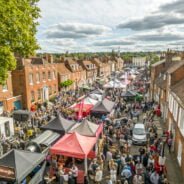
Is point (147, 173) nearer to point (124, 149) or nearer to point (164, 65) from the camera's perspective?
point (124, 149)

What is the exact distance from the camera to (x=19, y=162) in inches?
427

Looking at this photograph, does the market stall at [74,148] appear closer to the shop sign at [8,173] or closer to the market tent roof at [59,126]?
the market tent roof at [59,126]

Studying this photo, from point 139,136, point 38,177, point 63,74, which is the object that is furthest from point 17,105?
point 38,177

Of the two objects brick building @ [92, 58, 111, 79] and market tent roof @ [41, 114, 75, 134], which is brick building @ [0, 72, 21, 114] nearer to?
market tent roof @ [41, 114, 75, 134]

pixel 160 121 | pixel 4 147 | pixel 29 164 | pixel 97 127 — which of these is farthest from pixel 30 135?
pixel 160 121

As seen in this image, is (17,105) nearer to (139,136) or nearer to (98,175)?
(139,136)

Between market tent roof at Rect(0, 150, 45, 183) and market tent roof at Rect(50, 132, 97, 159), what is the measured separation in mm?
1927

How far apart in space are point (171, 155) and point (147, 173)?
5.61m

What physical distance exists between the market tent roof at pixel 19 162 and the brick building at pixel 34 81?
65.6ft

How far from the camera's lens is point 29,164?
11.1m

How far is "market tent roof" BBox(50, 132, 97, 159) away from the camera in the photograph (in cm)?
1302

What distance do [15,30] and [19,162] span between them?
24.6 feet

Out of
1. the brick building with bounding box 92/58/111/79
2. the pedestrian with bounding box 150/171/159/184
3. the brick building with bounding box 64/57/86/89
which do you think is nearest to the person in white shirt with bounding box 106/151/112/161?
the pedestrian with bounding box 150/171/159/184

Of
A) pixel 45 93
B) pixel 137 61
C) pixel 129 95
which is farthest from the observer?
pixel 137 61
